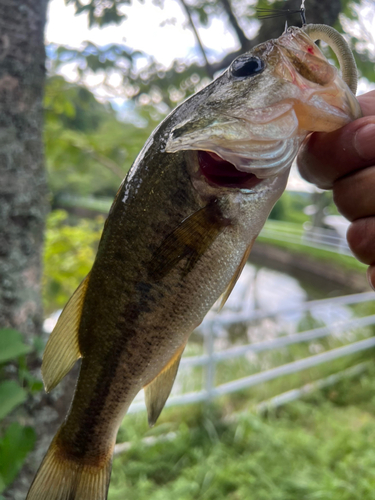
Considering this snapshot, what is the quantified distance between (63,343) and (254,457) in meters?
3.18

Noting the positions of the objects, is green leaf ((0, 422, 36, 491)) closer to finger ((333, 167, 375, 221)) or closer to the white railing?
finger ((333, 167, 375, 221))

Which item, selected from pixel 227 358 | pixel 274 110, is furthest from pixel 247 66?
pixel 227 358

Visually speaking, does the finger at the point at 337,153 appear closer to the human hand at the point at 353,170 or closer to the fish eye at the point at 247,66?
the human hand at the point at 353,170

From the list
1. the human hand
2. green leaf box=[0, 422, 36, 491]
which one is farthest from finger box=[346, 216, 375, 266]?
green leaf box=[0, 422, 36, 491]

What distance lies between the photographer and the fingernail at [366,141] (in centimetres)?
82

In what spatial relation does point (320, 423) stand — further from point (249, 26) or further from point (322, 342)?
point (249, 26)

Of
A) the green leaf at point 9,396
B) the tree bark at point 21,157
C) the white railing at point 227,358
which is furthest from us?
the white railing at point 227,358

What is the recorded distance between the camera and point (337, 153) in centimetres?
89

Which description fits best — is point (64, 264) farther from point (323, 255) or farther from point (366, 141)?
point (323, 255)

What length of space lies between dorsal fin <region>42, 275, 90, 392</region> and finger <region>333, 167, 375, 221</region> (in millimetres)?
723

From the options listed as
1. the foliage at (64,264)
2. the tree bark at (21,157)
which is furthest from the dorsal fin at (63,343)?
the foliage at (64,264)

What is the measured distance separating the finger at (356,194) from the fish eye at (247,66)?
36 cm

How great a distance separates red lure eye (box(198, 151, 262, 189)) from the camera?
0.90 meters

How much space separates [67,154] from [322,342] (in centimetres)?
479
